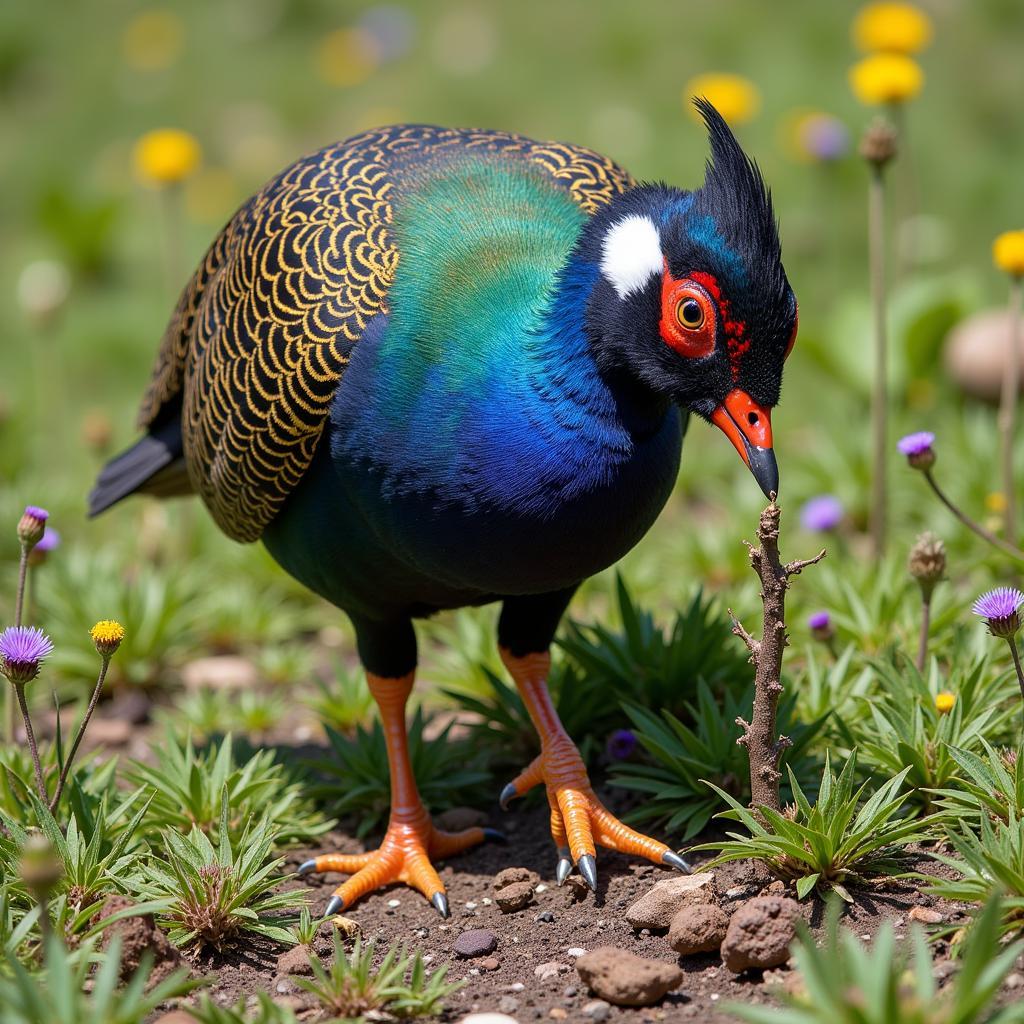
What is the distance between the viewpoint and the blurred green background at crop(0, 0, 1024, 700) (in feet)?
18.6

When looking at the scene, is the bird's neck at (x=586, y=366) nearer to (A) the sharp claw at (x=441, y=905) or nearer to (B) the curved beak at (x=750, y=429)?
(B) the curved beak at (x=750, y=429)

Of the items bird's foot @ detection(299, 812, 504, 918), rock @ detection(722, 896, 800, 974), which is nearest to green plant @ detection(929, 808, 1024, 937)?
rock @ detection(722, 896, 800, 974)

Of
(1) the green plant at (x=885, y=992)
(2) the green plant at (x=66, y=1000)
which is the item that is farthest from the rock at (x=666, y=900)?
(2) the green plant at (x=66, y=1000)

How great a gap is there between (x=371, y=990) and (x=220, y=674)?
8.11 ft

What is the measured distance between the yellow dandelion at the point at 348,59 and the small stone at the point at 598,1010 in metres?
8.17

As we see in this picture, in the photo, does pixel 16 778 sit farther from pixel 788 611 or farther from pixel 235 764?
pixel 788 611

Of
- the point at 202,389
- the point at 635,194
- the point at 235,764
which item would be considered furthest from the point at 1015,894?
the point at 202,389

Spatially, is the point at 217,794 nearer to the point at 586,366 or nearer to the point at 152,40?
the point at 586,366

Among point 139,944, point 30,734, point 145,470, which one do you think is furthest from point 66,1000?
point 145,470

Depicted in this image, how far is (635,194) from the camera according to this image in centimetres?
349

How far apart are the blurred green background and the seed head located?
40.2 inches

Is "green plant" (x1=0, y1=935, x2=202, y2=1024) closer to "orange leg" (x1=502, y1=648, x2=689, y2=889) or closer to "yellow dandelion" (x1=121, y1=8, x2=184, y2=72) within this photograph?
"orange leg" (x1=502, y1=648, x2=689, y2=889)

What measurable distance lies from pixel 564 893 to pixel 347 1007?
2.92 ft

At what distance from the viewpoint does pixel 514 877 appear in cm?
383
